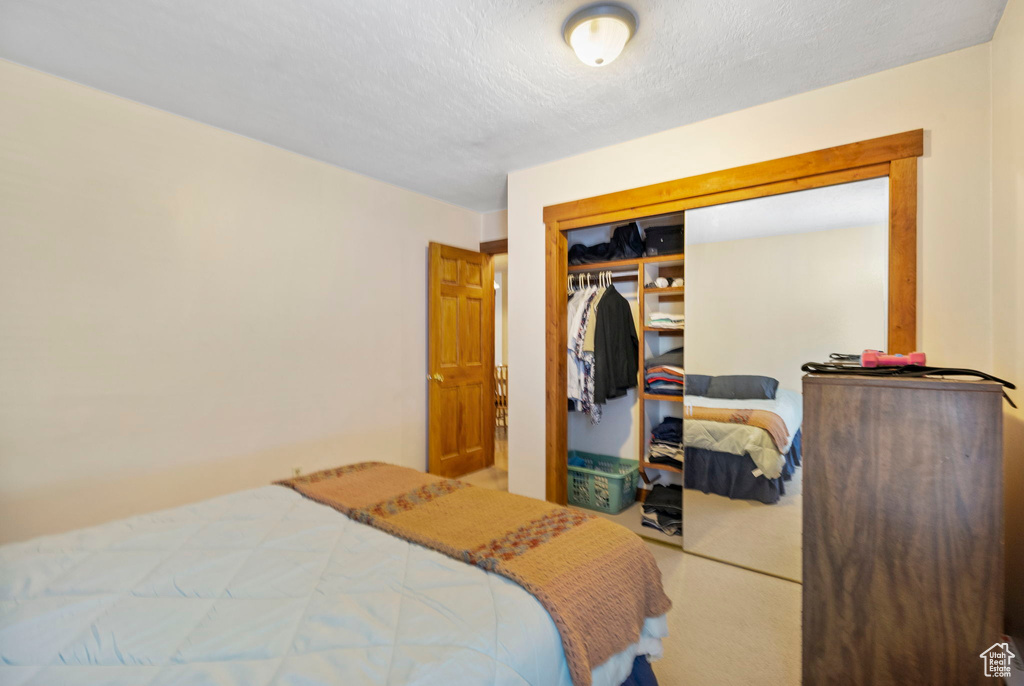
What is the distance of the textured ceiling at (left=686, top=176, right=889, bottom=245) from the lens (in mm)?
2277

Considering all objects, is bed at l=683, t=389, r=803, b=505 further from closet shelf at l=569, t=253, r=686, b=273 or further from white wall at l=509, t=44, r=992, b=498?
closet shelf at l=569, t=253, r=686, b=273

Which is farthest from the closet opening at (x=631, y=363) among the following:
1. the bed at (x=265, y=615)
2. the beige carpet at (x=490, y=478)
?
the bed at (x=265, y=615)

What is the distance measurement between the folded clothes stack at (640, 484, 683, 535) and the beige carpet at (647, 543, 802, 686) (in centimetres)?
27

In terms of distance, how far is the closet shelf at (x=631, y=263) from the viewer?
319cm

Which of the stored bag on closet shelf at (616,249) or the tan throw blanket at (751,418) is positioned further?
the stored bag on closet shelf at (616,249)

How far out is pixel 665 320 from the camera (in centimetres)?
319

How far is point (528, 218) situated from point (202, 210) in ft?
6.92

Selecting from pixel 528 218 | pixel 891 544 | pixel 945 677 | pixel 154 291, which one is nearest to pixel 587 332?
pixel 528 218

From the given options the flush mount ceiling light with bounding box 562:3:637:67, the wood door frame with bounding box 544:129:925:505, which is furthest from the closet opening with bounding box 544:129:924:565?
the flush mount ceiling light with bounding box 562:3:637:67

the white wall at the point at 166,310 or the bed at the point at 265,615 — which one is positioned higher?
the white wall at the point at 166,310

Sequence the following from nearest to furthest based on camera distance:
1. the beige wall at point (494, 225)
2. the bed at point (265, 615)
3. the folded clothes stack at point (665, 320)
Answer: the bed at point (265, 615), the folded clothes stack at point (665, 320), the beige wall at point (494, 225)

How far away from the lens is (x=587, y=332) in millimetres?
3490

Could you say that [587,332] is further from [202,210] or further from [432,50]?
[202,210]

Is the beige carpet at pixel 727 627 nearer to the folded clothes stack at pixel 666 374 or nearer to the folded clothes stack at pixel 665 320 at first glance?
the folded clothes stack at pixel 666 374
